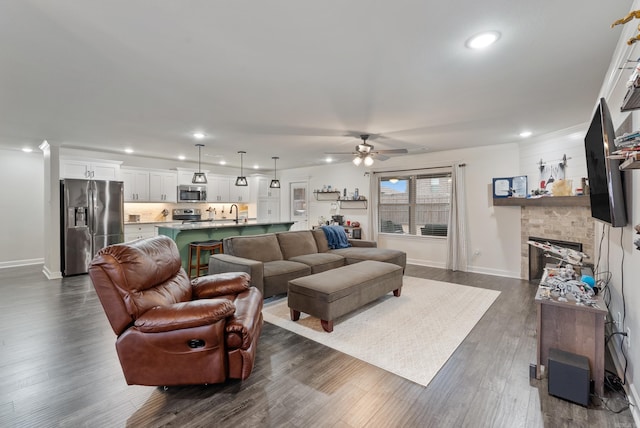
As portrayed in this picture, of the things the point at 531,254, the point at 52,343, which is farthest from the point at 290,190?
the point at 52,343

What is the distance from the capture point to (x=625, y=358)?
2.18m

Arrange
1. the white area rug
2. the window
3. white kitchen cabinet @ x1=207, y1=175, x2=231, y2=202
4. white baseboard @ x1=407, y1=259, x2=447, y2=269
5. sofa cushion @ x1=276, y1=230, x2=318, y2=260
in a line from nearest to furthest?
the white area rug, sofa cushion @ x1=276, y1=230, x2=318, y2=260, white baseboard @ x1=407, y1=259, x2=447, y2=269, the window, white kitchen cabinet @ x1=207, y1=175, x2=231, y2=202

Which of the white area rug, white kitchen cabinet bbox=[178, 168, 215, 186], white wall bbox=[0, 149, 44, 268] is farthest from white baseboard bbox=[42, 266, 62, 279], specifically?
the white area rug

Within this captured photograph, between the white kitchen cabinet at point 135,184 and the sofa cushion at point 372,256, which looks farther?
the white kitchen cabinet at point 135,184

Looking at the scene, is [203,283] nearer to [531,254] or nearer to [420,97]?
[420,97]

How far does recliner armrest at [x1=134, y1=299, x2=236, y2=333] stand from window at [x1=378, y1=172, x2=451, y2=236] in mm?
5479

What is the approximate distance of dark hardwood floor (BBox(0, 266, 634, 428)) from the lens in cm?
184

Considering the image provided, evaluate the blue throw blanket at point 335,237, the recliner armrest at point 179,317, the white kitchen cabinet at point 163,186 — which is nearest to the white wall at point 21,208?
the white kitchen cabinet at point 163,186

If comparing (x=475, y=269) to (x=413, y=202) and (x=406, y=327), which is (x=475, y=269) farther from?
(x=406, y=327)

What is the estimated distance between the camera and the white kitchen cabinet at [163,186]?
7.15m

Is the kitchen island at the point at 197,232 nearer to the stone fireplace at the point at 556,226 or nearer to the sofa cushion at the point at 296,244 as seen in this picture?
the sofa cushion at the point at 296,244

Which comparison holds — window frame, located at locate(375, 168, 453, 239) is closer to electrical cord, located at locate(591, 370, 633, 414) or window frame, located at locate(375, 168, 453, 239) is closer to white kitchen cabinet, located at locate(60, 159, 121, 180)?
electrical cord, located at locate(591, 370, 633, 414)

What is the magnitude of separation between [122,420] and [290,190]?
306 inches

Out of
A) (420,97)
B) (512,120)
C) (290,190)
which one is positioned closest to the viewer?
(420,97)
